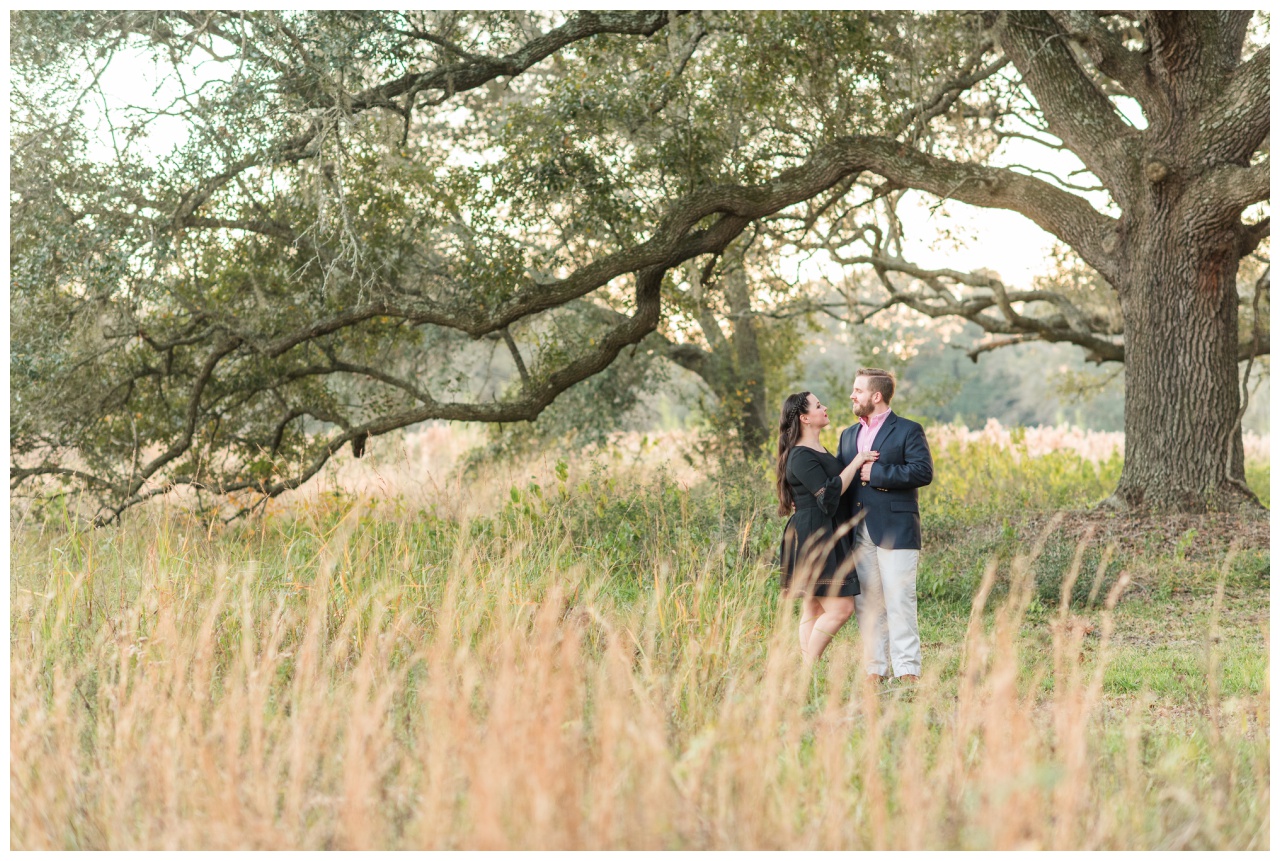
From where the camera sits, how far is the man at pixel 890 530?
18.0 ft

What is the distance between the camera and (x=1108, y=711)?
5.08 metres

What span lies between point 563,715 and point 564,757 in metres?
0.56

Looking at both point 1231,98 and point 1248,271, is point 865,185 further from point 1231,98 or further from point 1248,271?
point 1248,271

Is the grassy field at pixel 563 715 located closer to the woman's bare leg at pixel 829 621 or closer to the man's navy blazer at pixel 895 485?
the woman's bare leg at pixel 829 621

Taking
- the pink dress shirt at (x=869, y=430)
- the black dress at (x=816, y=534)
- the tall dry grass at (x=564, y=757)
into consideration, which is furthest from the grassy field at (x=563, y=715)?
the pink dress shirt at (x=869, y=430)

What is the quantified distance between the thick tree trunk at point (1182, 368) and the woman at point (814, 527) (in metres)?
5.51

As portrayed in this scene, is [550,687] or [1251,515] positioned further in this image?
[1251,515]

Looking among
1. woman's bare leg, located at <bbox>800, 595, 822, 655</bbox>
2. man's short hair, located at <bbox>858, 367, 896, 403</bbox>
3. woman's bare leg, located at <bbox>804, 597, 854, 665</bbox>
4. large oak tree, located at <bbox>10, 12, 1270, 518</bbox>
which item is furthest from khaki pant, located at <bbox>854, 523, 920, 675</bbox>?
large oak tree, located at <bbox>10, 12, 1270, 518</bbox>

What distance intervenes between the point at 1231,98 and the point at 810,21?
3.73m

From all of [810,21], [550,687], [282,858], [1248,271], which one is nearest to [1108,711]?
[550,687]

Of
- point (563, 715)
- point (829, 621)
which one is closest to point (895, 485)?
point (829, 621)

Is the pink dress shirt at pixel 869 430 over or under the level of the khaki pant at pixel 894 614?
over

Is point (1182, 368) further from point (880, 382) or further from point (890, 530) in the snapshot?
point (890, 530)

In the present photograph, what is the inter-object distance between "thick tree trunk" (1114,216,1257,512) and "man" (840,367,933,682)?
5.32 meters
